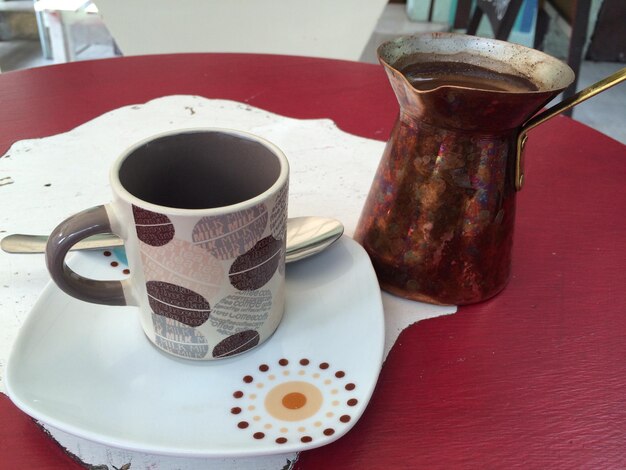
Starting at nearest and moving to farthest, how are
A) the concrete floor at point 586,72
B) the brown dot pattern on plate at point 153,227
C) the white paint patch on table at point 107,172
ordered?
the brown dot pattern on plate at point 153,227
the white paint patch on table at point 107,172
the concrete floor at point 586,72

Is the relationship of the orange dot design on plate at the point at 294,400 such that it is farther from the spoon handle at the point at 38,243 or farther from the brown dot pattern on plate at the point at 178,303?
the spoon handle at the point at 38,243

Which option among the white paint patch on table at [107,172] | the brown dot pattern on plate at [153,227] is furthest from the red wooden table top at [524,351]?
the brown dot pattern on plate at [153,227]

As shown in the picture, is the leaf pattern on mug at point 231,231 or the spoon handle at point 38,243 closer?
the leaf pattern on mug at point 231,231

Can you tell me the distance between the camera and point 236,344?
0.34m

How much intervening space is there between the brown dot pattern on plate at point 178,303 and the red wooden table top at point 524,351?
88mm

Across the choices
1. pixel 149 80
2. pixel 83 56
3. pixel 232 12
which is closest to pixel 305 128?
pixel 149 80

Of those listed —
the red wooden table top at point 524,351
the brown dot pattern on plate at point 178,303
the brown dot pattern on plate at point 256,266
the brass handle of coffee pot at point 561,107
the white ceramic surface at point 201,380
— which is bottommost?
the red wooden table top at point 524,351

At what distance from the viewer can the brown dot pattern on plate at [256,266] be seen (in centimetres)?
31

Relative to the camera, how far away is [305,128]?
0.62m

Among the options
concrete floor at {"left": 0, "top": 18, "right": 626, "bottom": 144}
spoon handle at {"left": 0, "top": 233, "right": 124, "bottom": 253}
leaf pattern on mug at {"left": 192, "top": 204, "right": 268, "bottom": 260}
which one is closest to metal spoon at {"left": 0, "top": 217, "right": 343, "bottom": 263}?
spoon handle at {"left": 0, "top": 233, "right": 124, "bottom": 253}

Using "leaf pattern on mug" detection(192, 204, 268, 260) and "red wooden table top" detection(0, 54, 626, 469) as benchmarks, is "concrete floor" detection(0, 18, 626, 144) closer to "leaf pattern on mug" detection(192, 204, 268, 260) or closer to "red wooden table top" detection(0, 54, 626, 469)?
"red wooden table top" detection(0, 54, 626, 469)

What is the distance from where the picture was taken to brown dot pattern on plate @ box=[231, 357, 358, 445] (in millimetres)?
295

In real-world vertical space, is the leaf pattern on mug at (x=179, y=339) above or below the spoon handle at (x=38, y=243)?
above

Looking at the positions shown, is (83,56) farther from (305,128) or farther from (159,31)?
(305,128)
